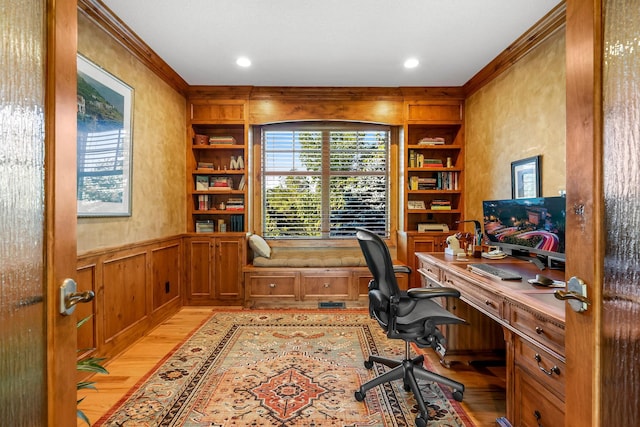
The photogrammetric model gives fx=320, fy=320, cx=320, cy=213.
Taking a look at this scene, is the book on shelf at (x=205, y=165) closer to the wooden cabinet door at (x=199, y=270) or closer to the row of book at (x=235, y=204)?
the row of book at (x=235, y=204)

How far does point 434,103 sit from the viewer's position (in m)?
4.21

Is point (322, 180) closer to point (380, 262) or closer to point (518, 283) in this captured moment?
point (380, 262)

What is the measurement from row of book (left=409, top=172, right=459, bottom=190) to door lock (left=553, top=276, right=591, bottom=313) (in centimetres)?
353

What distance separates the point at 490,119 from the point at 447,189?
1.03m

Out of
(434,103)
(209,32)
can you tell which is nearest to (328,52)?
(209,32)

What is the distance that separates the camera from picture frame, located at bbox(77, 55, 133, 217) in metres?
2.32

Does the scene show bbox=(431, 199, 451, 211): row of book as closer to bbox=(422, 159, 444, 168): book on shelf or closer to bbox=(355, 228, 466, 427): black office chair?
bbox=(422, 159, 444, 168): book on shelf

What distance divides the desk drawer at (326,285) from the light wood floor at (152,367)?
147 cm

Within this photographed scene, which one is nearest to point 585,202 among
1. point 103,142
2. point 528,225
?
point 528,225

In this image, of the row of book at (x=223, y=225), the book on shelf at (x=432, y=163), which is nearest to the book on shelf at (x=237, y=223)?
the row of book at (x=223, y=225)

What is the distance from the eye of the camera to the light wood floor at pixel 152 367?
6.45 feet

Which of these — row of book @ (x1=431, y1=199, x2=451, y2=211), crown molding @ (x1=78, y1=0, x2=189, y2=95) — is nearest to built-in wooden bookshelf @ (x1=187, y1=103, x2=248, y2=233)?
crown molding @ (x1=78, y1=0, x2=189, y2=95)

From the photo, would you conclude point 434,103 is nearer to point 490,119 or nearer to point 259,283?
point 490,119

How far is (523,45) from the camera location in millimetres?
2893
